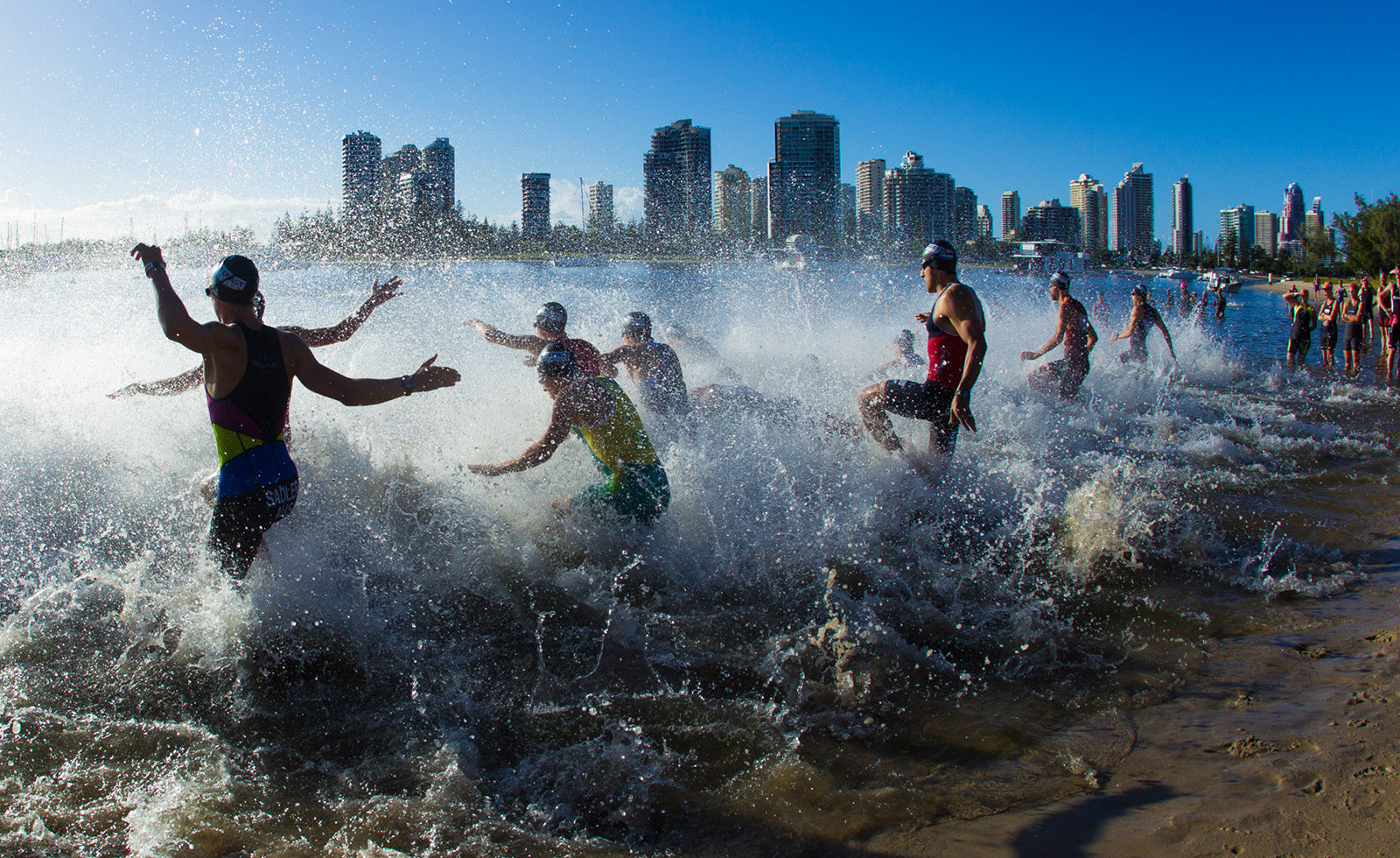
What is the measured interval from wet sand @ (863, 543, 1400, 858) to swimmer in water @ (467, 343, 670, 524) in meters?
2.61

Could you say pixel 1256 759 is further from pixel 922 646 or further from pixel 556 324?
pixel 556 324

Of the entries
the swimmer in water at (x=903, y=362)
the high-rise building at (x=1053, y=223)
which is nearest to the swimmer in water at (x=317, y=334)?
the swimmer in water at (x=903, y=362)

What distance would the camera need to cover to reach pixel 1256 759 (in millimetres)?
2930

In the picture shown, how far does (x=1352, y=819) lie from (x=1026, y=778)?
967mm

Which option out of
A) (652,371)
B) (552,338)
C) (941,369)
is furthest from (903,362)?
(552,338)

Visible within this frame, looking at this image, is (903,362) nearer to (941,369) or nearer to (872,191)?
(941,369)

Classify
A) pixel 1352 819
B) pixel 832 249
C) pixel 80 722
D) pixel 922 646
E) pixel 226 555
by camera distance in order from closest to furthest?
pixel 1352 819 → pixel 80 722 → pixel 226 555 → pixel 922 646 → pixel 832 249

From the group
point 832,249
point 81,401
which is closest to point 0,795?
point 81,401

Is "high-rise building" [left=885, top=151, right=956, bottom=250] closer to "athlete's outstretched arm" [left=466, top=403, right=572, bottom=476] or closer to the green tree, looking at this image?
the green tree

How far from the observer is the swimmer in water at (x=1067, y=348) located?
909cm

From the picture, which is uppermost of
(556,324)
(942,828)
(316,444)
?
(556,324)

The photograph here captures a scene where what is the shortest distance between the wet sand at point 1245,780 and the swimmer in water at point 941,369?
7.43 ft

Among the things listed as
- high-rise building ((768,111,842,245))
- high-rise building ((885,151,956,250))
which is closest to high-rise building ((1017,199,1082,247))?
high-rise building ((885,151,956,250))

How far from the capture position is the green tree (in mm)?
45406
